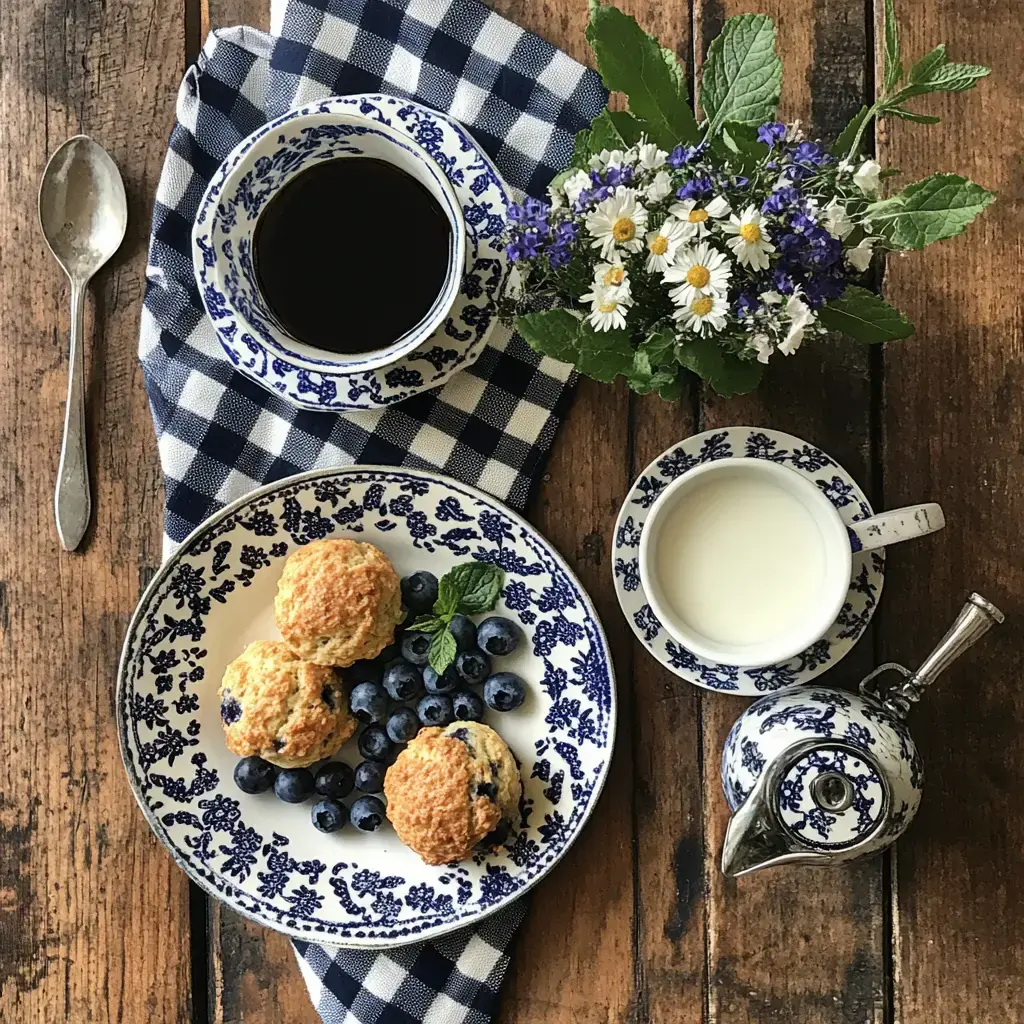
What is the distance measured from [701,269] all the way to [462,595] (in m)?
0.45

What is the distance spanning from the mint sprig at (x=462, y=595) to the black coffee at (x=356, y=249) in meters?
0.25

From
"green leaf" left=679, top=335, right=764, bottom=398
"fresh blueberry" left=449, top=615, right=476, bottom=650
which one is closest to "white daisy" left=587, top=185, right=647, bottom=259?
"green leaf" left=679, top=335, right=764, bottom=398

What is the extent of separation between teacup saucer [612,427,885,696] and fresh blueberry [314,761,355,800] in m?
0.34

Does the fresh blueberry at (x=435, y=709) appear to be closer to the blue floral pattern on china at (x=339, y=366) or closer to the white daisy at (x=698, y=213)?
the blue floral pattern on china at (x=339, y=366)

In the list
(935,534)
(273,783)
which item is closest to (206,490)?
(273,783)

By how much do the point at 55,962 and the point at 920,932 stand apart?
94cm

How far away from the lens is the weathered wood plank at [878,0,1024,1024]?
1.07 metres

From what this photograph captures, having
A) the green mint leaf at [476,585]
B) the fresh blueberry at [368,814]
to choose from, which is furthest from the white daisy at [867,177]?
the fresh blueberry at [368,814]

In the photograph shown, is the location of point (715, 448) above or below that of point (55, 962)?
above

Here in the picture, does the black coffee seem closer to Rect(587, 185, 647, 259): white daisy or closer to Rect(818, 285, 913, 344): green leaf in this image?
Rect(587, 185, 647, 259): white daisy

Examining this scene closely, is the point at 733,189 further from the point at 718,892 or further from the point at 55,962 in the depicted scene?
the point at 55,962

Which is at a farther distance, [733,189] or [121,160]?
[121,160]

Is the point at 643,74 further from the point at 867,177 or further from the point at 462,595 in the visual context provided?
the point at 462,595

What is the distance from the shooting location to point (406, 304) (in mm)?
1015
